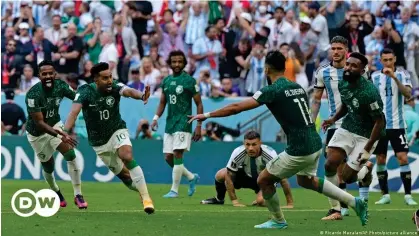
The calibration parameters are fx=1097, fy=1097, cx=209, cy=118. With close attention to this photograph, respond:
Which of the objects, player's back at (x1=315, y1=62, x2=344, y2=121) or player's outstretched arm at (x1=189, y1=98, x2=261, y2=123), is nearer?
player's outstretched arm at (x1=189, y1=98, x2=261, y2=123)

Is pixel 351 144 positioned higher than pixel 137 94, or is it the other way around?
pixel 137 94

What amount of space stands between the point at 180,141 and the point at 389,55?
169 inches

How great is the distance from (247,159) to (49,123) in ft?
10.3

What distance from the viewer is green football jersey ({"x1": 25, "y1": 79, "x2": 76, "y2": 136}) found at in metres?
16.5

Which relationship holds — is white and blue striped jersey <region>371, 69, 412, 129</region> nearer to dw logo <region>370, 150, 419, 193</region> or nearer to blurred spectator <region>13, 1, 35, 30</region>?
dw logo <region>370, 150, 419, 193</region>

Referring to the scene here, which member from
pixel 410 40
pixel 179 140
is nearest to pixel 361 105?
pixel 179 140

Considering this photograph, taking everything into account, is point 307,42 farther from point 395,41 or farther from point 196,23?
point 196,23

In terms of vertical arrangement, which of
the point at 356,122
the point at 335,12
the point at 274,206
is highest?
the point at 335,12

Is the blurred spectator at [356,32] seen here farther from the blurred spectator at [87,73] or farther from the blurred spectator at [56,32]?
the blurred spectator at [56,32]

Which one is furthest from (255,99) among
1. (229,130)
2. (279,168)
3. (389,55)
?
(229,130)

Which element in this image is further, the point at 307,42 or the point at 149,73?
the point at 149,73

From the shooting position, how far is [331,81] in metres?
16.6

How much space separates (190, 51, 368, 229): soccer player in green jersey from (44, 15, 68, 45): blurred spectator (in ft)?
52.4

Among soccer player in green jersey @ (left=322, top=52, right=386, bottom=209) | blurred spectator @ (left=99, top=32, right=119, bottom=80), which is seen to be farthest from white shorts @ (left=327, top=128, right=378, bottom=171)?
blurred spectator @ (left=99, top=32, right=119, bottom=80)
